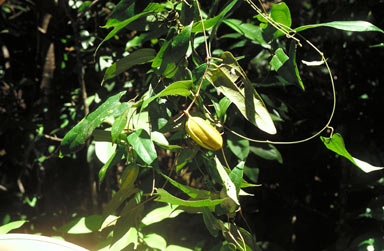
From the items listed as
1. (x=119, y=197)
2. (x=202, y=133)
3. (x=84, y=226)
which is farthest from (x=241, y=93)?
(x=84, y=226)

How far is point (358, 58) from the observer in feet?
4.70

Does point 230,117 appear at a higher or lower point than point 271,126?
lower

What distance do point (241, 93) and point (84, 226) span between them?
505 mm

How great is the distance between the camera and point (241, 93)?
60 cm

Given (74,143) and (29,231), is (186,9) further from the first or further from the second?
(29,231)

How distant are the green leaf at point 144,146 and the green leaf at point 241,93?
0.46ft

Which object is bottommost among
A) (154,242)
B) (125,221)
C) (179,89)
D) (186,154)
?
(154,242)

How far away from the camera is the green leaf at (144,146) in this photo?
24.0 inches

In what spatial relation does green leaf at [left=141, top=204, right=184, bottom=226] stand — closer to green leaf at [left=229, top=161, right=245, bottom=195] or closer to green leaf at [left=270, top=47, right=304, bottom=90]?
green leaf at [left=229, top=161, right=245, bottom=195]

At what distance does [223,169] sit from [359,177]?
0.78 meters

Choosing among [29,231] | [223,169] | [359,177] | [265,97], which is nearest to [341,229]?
[359,177]

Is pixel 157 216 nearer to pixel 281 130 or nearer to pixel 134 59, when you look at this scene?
pixel 134 59

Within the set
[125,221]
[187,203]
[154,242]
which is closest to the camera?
[187,203]

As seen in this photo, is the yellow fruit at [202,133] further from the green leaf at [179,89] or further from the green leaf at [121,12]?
the green leaf at [121,12]
